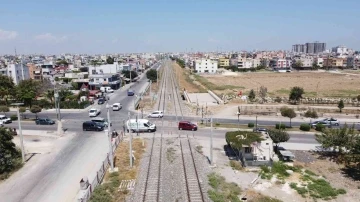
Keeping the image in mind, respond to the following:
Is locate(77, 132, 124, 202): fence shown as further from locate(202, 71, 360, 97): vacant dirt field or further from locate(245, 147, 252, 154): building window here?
locate(202, 71, 360, 97): vacant dirt field

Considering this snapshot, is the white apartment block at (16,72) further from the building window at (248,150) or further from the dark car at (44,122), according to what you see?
the building window at (248,150)

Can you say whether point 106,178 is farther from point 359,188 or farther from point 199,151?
point 359,188

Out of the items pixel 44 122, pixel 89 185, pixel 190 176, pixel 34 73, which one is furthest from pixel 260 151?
pixel 34 73

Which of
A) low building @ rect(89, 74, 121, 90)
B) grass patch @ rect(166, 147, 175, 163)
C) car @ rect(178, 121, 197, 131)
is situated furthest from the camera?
low building @ rect(89, 74, 121, 90)

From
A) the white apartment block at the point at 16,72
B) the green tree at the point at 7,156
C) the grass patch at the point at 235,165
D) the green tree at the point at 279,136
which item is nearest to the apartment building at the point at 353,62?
the white apartment block at the point at 16,72

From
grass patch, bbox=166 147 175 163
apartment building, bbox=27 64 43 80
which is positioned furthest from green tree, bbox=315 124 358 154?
apartment building, bbox=27 64 43 80

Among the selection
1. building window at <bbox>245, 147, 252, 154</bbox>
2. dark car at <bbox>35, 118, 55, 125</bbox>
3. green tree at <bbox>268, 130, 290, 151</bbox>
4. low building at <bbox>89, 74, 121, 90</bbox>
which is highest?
low building at <bbox>89, 74, 121, 90</bbox>

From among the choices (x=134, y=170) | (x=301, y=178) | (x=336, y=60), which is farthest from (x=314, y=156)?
(x=336, y=60)
